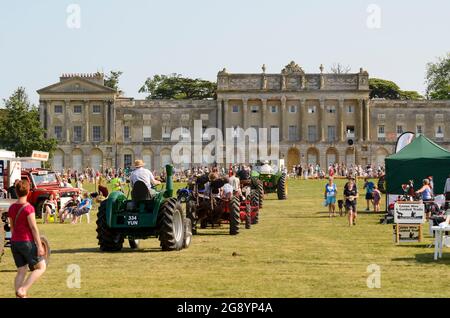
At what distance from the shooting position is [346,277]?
1562 cm

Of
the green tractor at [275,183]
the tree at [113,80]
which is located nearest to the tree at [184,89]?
the tree at [113,80]

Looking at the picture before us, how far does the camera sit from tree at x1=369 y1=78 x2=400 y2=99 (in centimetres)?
13250

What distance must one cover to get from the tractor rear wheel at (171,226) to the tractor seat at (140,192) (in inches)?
16.2

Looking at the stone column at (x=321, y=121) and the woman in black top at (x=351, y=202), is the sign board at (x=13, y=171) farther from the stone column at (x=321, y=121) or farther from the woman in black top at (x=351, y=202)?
the stone column at (x=321, y=121)

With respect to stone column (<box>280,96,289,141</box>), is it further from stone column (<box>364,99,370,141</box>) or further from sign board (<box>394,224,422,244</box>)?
sign board (<box>394,224,422,244</box>)

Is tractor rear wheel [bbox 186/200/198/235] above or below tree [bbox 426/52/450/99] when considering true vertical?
below

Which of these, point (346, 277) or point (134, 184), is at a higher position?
point (134, 184)

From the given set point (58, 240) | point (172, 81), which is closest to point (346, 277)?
point (58, 240)

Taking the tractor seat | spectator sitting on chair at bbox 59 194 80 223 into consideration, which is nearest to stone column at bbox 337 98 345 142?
spectator sitting on chair at bbox 59 194 80 223

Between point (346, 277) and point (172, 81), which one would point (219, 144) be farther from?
point (346, 277)

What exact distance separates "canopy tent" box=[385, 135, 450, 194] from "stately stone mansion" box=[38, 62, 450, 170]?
7598cm

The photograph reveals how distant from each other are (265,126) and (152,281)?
9623 cm

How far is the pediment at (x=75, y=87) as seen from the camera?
10981 centimetres

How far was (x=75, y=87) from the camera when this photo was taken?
110 meters
